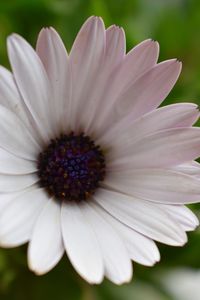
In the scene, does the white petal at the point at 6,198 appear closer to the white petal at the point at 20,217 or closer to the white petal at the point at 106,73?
the white petal at the point at 20,217

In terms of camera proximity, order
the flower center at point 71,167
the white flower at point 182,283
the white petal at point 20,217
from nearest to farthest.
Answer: the white petal at point 20,217, the flower center at point 71,167, the white flower at point 182,283

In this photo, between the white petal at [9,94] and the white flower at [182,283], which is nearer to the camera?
the white petal at [9,94]

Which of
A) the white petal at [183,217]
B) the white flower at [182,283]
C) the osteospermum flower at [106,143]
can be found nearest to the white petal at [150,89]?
the osteospermum flower at [106,143]

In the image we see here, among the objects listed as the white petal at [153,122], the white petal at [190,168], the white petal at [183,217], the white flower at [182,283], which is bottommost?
the white flower at [182,283]

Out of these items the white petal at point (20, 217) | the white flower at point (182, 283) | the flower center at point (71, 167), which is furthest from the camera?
the white flower at point (182, 283)

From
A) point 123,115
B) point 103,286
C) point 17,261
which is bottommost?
point 103,286

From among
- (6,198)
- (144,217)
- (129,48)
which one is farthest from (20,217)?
(129,48)

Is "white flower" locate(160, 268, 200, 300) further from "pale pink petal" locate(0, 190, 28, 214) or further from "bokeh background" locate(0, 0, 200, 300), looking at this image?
"pale pink petal" locate(0, 190, 28, 214)

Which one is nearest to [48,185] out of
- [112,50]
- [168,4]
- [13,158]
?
[13,158]

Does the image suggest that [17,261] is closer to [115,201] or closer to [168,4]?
[115,201]
